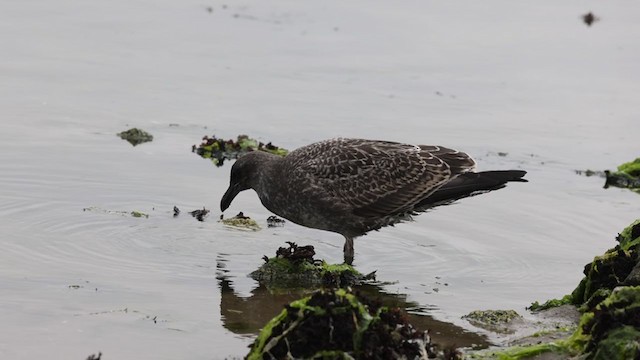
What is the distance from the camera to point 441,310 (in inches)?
368

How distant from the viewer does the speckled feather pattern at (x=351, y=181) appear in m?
10.9

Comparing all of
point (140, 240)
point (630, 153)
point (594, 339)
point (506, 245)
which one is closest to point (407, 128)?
point (630, 153)

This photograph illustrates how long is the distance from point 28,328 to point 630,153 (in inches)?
315

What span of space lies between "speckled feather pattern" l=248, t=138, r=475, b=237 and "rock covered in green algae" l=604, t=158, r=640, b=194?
97.9 inches

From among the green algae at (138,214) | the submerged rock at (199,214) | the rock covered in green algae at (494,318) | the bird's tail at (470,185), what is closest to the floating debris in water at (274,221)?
the submerged rock at (199,214)

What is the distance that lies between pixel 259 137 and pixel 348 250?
324 cm

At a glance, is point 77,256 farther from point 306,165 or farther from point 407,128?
point 407,128

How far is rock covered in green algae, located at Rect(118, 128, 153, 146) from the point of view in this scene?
1321 cm

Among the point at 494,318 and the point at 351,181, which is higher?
the point at 351,181

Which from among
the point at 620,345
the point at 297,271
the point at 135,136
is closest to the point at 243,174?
the point at 297,271

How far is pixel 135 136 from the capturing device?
1324cm

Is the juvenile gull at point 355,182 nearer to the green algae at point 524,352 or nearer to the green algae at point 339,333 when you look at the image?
the green algae at point 524,352

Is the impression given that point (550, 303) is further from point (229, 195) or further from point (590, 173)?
point (590, 173)

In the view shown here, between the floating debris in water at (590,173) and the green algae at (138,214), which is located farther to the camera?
the floating debris in water at (590,173)
